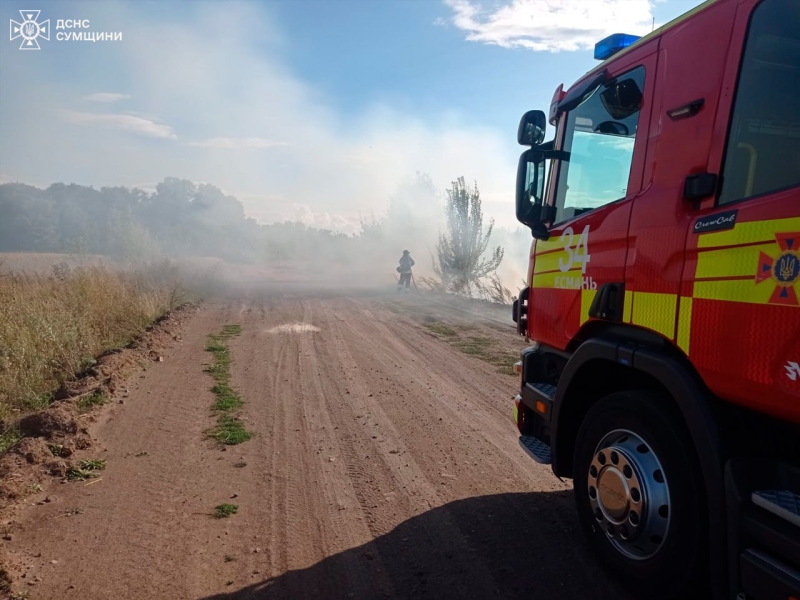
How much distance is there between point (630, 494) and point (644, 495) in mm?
98

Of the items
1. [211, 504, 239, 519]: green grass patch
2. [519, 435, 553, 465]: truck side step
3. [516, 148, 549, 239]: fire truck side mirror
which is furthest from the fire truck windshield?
[211, 504, 239, 519]: green grass patch

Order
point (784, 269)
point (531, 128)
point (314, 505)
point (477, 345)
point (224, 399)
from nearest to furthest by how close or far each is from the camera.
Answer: point (784, 269) < point (531, 128) < point (314, 505) < point (224, 399) < point (477, 345)

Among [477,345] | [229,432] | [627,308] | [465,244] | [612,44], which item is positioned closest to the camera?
[627,308]

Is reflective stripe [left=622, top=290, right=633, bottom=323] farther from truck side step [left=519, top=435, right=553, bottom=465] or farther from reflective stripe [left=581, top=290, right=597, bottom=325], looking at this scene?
truck side step [left=519, top=435, right=553, bottom=465]

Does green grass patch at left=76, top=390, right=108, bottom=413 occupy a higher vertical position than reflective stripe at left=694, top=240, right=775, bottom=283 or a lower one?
lower

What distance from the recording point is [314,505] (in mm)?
4184

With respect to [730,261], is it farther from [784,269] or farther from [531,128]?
[531,128]

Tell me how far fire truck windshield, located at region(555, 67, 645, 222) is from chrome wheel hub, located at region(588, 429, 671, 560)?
4.54 ft

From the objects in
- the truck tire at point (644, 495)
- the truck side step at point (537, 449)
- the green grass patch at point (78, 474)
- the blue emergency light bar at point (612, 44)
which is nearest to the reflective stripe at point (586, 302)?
the truck tire at point (644, 495)

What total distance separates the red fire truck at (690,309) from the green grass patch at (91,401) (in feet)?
17.3

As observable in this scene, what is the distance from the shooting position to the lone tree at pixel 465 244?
23.6 m

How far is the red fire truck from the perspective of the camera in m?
2.07

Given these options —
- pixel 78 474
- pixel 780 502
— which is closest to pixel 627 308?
pixel 780 502

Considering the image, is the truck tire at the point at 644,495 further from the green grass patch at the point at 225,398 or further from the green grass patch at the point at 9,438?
the green grass patch at the point at 9,438
